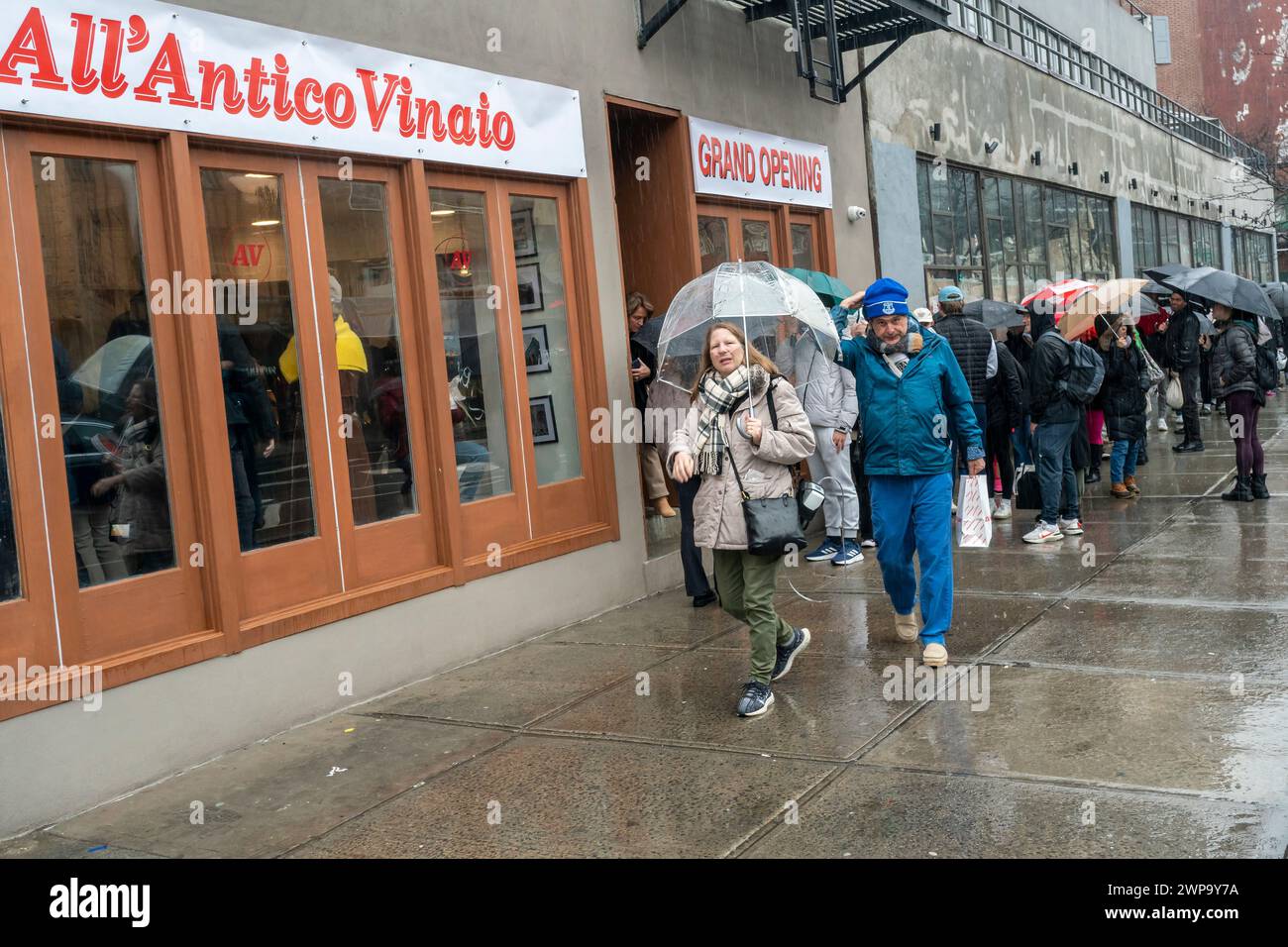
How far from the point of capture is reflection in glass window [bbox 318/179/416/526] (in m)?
6.78

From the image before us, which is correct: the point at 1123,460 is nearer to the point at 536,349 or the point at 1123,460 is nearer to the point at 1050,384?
the point at 1050,384

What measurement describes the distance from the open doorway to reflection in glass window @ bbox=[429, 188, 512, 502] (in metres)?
1.85

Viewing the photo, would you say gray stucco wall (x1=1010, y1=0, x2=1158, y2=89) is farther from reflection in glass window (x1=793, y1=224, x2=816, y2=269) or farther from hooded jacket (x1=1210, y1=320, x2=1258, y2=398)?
hooded jacket (x1=1210, y1=320, x2=1258, y2=398)

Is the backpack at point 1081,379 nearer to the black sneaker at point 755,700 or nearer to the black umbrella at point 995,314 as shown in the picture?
the black umbrella at point 995,314

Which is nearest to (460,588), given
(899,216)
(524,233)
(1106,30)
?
(524,233)

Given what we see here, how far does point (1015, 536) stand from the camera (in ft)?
33.8

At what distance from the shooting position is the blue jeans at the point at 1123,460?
11.9m

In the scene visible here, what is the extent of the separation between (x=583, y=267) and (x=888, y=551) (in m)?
3.17

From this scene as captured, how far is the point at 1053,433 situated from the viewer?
998cm

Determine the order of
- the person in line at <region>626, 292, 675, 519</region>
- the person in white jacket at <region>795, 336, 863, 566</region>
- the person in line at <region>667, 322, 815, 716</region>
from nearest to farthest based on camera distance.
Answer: the person in line at <region>667, 322, 815, 716</region>
the person in line at <region>626, 292, 675, 519</region>
the person in white jacket at <region>795, 336, 863, 566</region>

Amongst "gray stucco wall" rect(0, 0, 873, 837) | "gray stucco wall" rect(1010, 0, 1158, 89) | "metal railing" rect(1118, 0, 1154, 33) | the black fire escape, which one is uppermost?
"metal railing" rect(1118, 0, 1154, 33)

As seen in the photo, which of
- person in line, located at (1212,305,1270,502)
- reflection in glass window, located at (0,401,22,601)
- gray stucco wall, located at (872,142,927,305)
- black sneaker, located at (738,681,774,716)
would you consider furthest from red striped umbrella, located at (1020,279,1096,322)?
reflection in glass window, located at (0,401,22,601)

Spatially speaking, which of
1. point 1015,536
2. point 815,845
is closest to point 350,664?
point 815,845

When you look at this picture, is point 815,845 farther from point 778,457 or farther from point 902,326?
point 902,326
